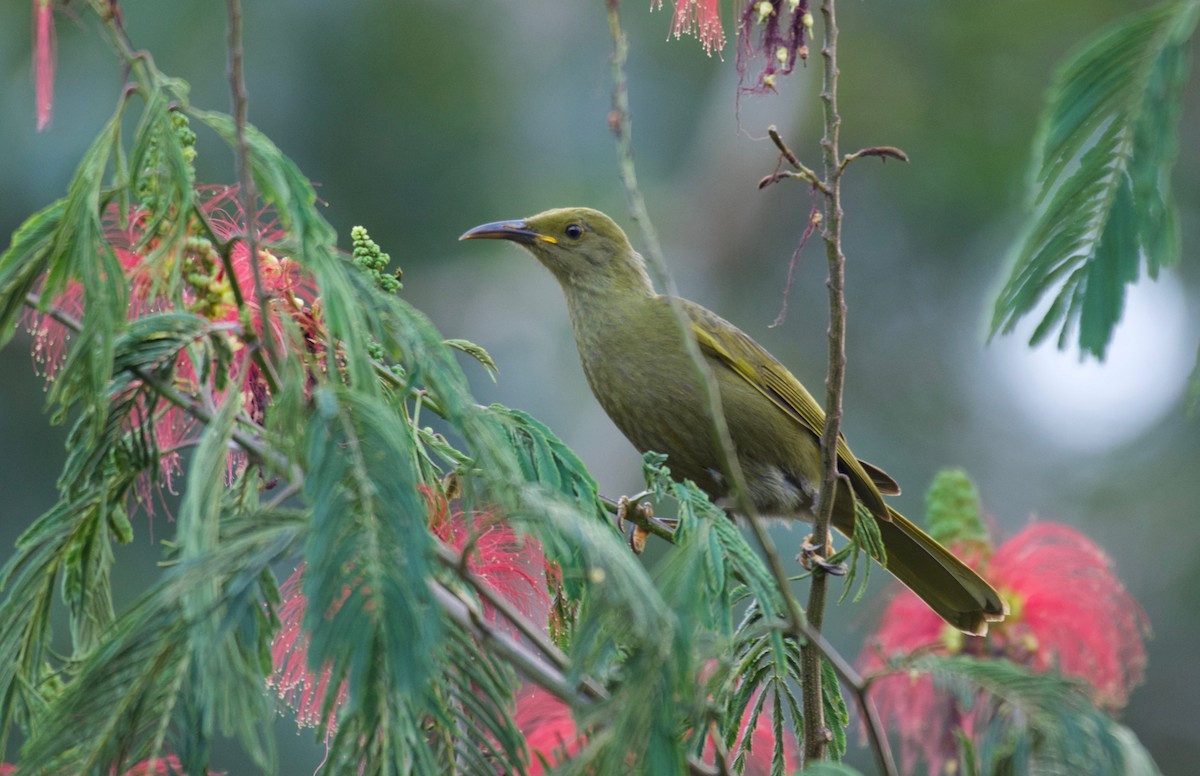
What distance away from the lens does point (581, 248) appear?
16.4 ft

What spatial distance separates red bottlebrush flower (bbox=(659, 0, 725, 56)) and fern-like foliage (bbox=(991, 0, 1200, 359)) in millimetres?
909

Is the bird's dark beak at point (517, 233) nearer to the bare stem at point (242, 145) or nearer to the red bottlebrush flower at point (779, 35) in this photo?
the red bottlebrush flower at point (779, 35)

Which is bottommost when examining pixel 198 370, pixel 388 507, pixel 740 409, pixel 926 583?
pixel 388 507

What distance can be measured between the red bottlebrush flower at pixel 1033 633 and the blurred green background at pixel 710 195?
6230mm

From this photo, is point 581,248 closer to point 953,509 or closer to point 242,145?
point 953,509

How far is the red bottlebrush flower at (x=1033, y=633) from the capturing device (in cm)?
407

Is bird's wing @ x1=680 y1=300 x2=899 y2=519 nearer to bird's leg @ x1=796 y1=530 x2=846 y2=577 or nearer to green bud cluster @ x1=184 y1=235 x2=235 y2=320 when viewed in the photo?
bird's leg @ x1=796 y1=530 x2=846 y2=577

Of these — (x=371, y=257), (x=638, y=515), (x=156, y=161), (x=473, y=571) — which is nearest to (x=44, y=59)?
(x=156, y=161)

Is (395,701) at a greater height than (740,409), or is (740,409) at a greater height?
(740,409)

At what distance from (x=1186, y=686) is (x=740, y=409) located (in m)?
9.67

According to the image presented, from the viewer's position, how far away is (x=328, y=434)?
1607mm

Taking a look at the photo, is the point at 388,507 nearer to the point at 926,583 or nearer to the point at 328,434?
the point at 328,434

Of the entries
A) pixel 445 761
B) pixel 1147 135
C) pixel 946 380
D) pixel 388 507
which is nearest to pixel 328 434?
pixel 388 507

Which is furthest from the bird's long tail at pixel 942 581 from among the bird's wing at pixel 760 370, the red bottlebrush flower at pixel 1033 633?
the bird's wing at pixel 760 370
